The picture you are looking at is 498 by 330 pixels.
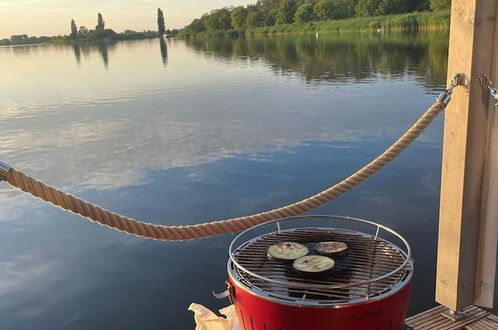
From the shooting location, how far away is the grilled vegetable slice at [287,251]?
2640 mm

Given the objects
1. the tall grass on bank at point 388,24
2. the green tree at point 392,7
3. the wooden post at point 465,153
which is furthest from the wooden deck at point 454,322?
the green tree at point 392,7

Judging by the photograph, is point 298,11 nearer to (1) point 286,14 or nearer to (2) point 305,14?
(2) point 305,14

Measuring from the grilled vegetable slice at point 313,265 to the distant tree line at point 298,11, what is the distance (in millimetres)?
57540

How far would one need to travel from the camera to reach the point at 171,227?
2.38m

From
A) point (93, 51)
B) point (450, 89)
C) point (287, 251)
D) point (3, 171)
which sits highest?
point (450, 89)

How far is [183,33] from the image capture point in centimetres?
12100

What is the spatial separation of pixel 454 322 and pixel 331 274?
1.30m

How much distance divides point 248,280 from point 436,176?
6157 millimetres

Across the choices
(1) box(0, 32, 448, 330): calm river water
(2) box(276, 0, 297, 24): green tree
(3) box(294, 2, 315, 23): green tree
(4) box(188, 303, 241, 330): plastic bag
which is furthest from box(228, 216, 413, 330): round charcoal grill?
(2) box(276, 0, 297, 24): green tree

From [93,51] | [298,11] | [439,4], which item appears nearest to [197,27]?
[298,11]

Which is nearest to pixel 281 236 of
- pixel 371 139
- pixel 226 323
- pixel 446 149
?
pixel 226 323

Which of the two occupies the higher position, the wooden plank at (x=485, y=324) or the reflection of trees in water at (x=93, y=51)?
the reflection of trees in water at (x=93, y=51)

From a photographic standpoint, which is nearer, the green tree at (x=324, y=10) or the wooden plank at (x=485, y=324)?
the wooden plank at (x=485, y=324)

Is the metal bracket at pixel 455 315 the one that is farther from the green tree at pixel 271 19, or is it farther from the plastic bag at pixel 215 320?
the green tree at pixel 271 19
